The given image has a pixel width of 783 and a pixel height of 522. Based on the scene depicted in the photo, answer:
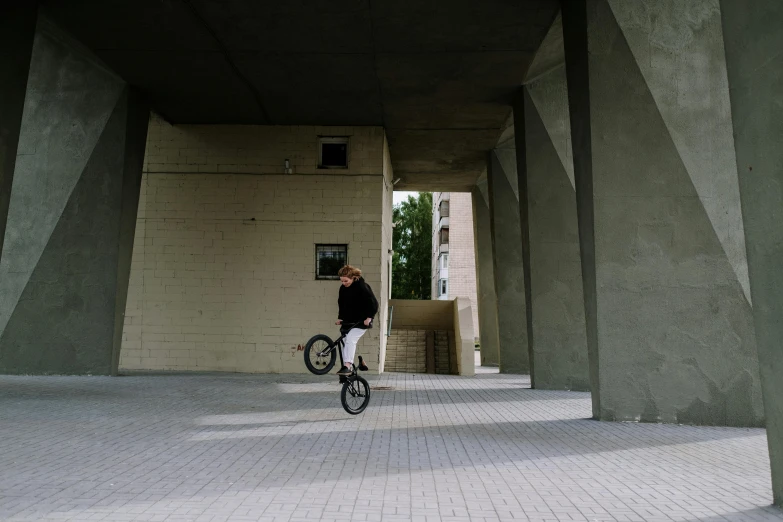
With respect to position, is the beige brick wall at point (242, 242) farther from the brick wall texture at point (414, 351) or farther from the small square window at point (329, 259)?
the brick wall texture at point (414, 351)

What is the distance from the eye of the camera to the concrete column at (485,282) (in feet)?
74.0

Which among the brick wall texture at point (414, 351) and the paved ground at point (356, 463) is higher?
the brick wall texture at point (414, 351)

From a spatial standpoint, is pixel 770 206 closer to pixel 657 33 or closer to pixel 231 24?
pixel 657 33

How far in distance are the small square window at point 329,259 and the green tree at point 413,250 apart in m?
40.5

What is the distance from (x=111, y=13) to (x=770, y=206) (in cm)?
985

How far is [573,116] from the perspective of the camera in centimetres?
910

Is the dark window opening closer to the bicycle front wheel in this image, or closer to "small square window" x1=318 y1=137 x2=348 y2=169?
"small square window" x1=318 y1=137 x2=348 y2=169

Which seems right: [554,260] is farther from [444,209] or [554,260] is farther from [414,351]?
[444,209]

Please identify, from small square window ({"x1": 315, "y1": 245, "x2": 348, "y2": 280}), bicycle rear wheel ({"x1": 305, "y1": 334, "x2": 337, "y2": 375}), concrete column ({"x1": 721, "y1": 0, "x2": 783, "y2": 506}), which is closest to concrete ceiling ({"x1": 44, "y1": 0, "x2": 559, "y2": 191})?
small square window ({"x1": 315, "y1": 245, "x2": 348, "y2": 280})

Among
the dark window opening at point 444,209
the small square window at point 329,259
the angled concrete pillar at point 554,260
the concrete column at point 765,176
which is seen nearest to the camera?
the concrete column at point 765,176

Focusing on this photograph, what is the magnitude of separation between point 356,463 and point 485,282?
17809 mm

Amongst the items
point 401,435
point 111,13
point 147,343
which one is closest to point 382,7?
point 111,13

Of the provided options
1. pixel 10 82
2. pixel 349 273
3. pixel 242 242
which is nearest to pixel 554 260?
pixel 349 273

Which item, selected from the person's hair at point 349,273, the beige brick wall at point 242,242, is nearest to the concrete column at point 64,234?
the beige brick wall at point 242,242
